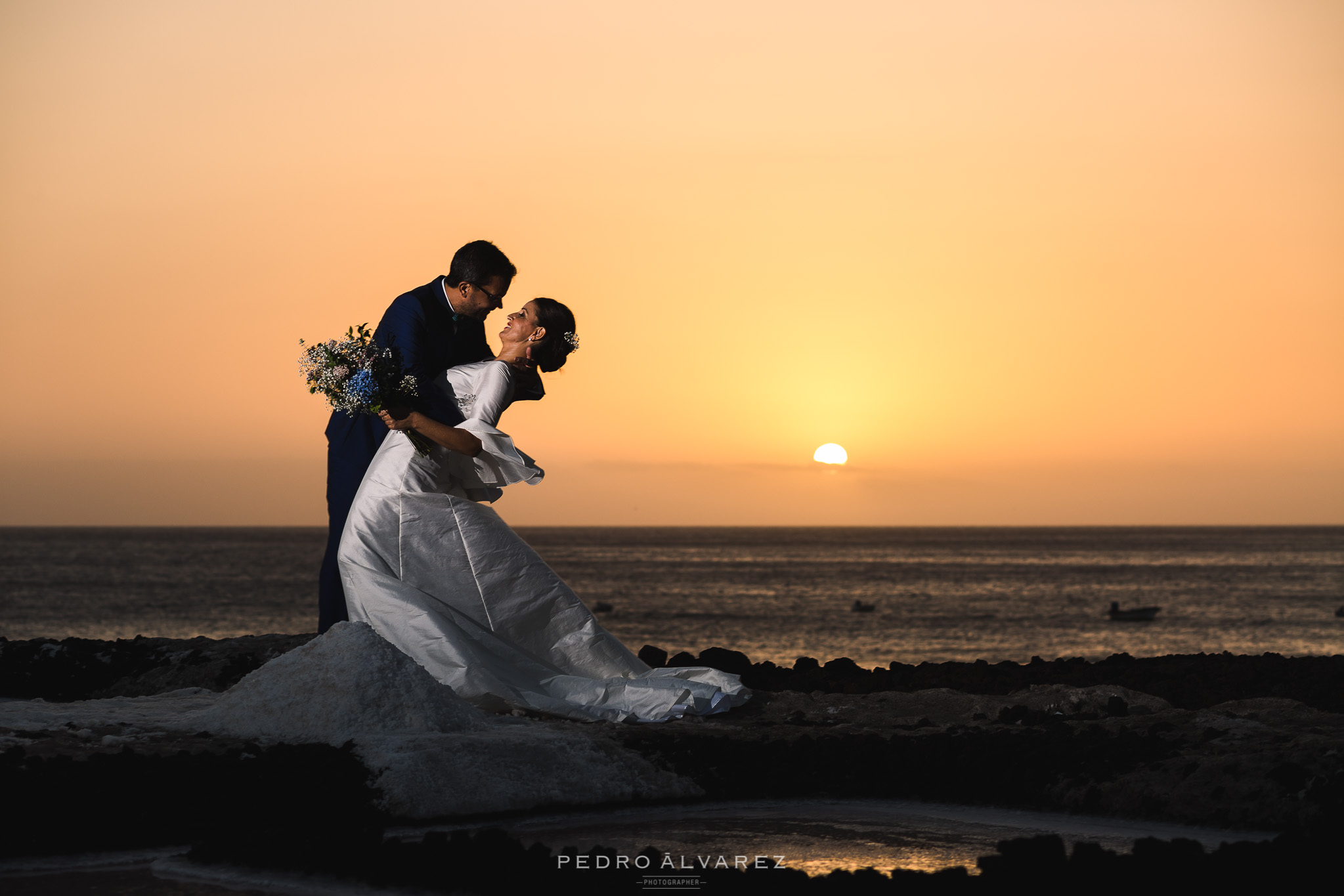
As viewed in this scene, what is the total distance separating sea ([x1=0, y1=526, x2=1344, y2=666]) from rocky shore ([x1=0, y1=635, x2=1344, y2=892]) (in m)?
25.4

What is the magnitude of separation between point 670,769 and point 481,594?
6.53ft

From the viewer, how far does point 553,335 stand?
24.0 ft

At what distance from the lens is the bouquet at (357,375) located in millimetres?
6695

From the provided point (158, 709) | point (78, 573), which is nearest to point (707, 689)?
point (158, 709)

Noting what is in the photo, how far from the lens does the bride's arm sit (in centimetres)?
696

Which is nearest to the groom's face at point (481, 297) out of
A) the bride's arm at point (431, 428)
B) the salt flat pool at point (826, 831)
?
the bride's arm at point (431, 428)

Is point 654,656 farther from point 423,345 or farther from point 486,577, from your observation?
point 423,345

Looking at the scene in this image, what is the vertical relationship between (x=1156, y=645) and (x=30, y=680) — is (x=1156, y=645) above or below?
below

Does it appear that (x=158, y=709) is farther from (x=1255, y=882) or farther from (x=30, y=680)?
(x=1255, y=882)

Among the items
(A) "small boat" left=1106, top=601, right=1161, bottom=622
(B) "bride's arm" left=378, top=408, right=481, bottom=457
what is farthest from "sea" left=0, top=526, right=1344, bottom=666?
(B) "bride's arm" left=378, top=408, right=481, bottom=457

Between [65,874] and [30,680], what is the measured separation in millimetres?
7417

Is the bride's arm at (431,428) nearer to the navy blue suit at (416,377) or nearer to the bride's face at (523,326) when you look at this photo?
the navy blue suit at (416,377)

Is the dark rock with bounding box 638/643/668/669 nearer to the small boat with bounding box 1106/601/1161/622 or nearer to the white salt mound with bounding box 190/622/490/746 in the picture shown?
the white salt mound with bounding box 190/622/490/746

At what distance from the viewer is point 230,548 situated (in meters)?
128
